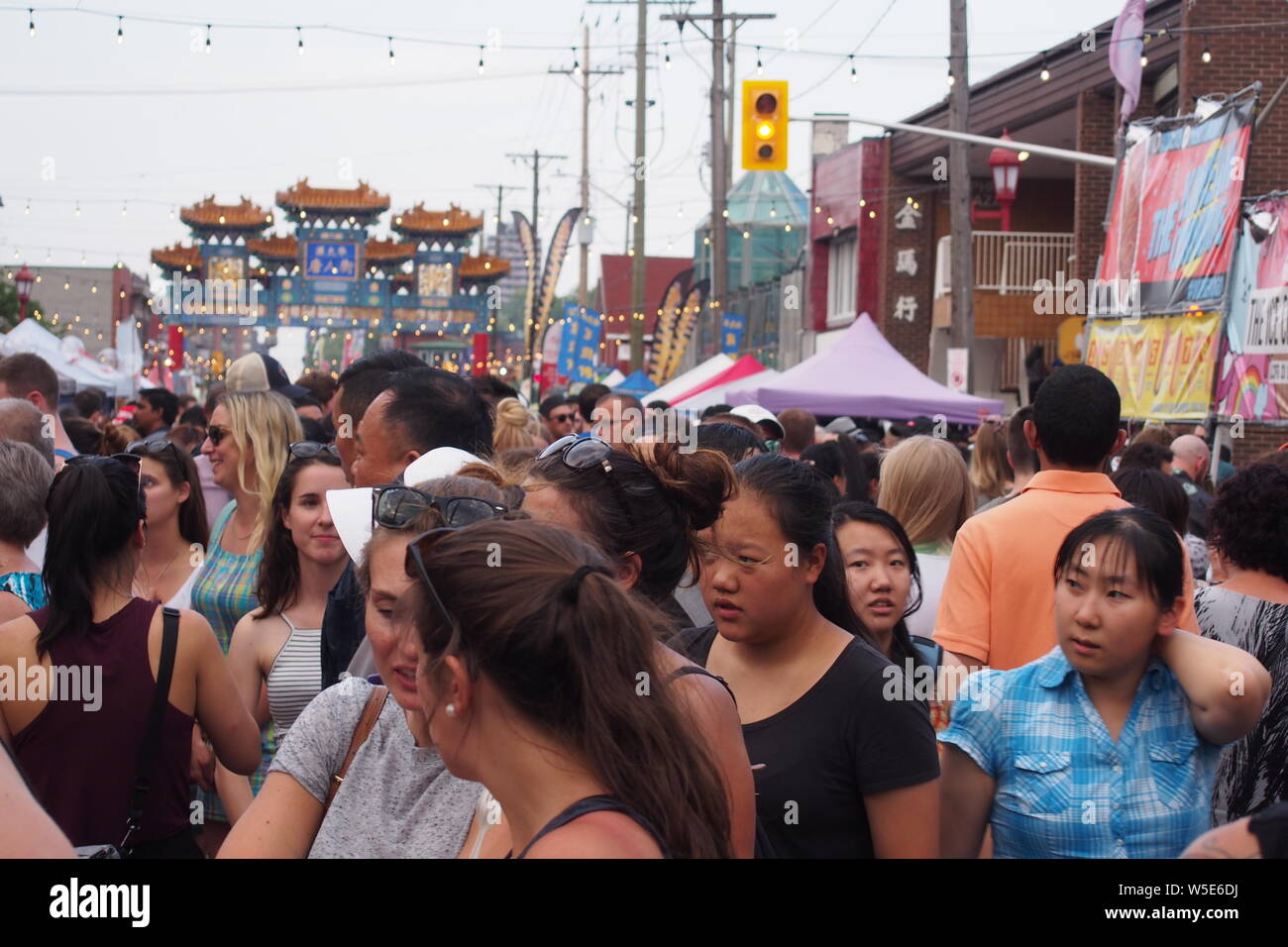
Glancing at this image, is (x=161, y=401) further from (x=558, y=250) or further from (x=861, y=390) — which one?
(x=558, y=250)

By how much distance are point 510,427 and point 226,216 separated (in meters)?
55.8

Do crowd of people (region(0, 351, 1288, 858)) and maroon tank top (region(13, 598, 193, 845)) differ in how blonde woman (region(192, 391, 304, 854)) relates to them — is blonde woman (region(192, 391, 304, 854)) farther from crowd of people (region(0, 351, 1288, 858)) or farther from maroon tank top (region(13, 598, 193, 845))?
maroon tank top (region(13, 598, 193, 845))

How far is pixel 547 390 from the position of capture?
4062 centimetres

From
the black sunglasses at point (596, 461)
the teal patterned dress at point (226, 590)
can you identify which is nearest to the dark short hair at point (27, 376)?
the teal patterned dress at point (226, 590)

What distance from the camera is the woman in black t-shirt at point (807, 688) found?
3.00 meters

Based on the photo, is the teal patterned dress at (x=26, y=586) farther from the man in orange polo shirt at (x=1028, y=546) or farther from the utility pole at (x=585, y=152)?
the utility pole at (x=585, y=152)

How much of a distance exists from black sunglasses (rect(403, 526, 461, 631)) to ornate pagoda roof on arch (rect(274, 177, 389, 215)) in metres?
60.3

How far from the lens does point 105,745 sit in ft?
12.2

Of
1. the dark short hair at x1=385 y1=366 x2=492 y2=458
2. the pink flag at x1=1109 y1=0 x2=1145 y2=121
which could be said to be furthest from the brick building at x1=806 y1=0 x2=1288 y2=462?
the dark short hair at x1=385 y1=366 x2=492 y2=458

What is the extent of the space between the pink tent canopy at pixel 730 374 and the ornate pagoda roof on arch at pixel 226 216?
45493mm

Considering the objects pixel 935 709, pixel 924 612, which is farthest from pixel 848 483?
pixel 935 709

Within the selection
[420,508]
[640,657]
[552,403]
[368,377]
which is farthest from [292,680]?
[552,403]

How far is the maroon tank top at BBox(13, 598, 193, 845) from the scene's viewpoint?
12.0 ft
